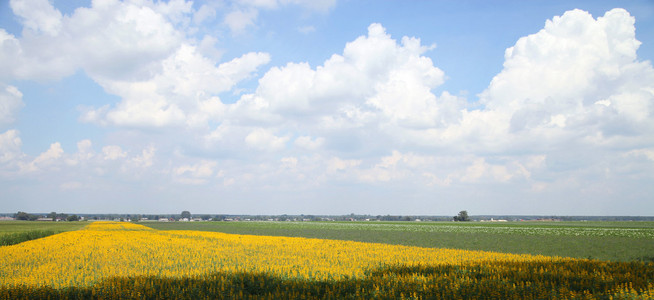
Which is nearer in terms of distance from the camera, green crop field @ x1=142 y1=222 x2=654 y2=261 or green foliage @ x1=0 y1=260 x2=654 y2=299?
green foliage @ x1=0 y1=260 x2=654 y2=299

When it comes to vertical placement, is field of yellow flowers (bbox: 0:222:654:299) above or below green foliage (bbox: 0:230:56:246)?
above

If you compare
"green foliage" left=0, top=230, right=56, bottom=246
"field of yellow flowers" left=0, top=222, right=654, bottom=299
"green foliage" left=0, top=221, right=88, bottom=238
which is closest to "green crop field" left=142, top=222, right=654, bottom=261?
"field of yellow flowers" left=0, top=222, right=654, bottom=299

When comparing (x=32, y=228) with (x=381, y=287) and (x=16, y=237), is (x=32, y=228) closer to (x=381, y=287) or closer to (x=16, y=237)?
(x=16, y=237)

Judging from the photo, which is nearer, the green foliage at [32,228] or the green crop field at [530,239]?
the green crop field at [530,239]

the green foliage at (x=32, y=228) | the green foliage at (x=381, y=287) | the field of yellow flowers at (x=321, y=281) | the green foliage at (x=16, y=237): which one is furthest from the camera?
the green foliage at (x=32, y=228)

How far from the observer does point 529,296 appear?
39.6 ft

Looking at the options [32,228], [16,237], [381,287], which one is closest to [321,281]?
[381,287]

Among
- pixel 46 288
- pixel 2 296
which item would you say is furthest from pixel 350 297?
pixel 2 296

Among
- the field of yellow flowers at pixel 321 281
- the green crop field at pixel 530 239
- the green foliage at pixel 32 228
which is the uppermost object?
the field of yellow flowers at pixel 321 281

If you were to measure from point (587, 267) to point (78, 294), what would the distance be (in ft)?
68.0

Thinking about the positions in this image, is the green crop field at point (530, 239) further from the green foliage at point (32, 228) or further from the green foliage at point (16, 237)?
the green foliage at point (32, 228)

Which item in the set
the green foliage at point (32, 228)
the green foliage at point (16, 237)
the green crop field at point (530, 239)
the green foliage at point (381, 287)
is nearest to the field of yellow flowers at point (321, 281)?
the green foliage at point (381, 287)

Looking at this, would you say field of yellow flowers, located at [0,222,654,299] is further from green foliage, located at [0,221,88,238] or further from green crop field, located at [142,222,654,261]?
green foliage, located at [0,221,88,238]

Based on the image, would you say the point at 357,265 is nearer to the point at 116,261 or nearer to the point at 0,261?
the point at 116,261
